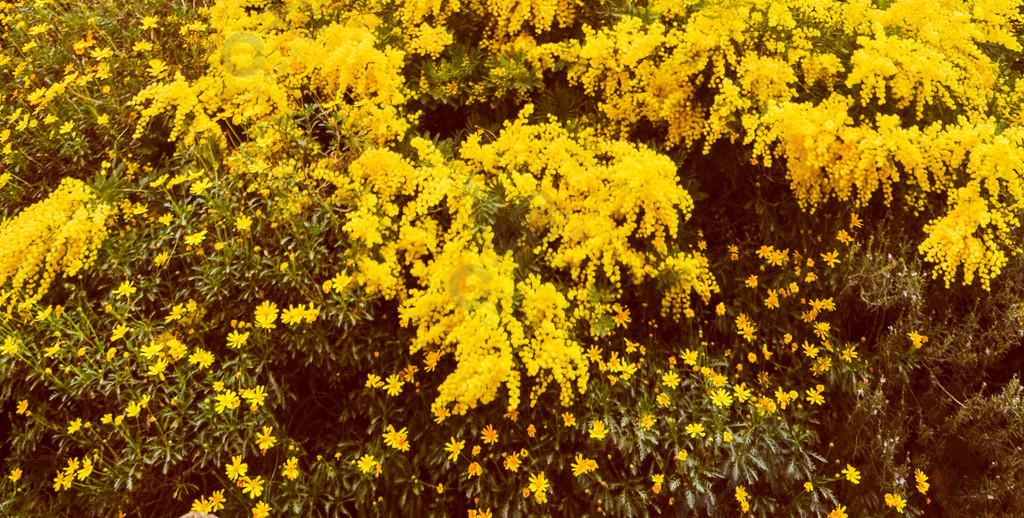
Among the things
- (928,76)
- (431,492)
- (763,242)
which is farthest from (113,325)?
(928,76)

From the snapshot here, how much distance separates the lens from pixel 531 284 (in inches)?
95.5

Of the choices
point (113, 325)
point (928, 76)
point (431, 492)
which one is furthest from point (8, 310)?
point (928, 76)

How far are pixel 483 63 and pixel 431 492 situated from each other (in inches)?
84.5

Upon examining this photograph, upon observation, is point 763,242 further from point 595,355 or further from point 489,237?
point 489,237

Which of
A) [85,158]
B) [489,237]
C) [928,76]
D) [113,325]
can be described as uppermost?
[928,76]

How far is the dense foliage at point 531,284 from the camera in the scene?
7.88 ft

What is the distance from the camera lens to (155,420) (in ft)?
7.26

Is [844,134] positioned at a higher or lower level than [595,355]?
higher

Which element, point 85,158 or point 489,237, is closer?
point 489,237

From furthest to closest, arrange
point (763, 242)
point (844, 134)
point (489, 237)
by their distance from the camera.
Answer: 1. point (763, 242)
2. point (844, 134)
3. point (489, 237)

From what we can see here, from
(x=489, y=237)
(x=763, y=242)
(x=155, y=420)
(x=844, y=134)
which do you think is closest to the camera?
(x=155, y=420)

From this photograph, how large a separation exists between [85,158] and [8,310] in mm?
992

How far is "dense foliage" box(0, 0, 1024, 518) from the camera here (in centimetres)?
240

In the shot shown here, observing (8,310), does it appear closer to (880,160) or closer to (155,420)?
(155,420)
